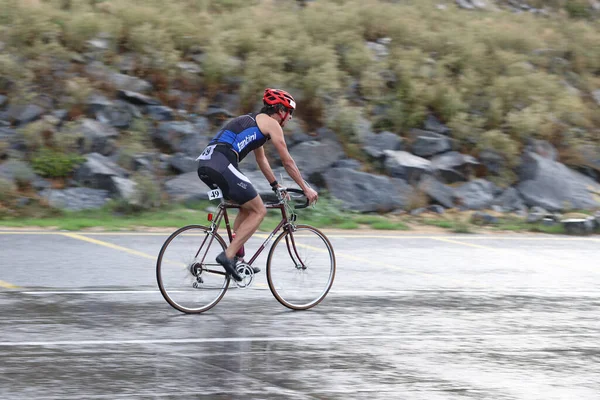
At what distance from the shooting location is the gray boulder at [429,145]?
2039 cm

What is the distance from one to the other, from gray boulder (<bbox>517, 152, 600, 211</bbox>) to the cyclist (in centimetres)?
1167

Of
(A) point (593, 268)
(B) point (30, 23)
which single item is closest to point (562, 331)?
(A) point (593, 268)

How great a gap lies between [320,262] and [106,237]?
5493mm

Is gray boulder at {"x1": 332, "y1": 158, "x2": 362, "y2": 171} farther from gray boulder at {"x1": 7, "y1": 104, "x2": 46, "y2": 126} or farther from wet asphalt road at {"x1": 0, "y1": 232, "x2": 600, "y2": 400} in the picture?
gray boulder at {"x1": 7, "y1": 104, "x2": 46, "y2": 126}

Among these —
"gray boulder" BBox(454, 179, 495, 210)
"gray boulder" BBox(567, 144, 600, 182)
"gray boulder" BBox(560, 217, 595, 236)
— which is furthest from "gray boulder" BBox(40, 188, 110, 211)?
"gray boulder" BBox(567, 144, 600, 182)

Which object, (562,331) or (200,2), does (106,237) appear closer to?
(562,331)

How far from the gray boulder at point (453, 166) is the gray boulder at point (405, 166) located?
35 cm

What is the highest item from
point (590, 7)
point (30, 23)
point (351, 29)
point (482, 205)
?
point (590, 7)

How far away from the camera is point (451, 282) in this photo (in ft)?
38.1

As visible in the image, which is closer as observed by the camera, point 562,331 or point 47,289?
point 562,331

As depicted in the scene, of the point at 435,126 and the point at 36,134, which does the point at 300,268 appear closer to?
the point at 36,134

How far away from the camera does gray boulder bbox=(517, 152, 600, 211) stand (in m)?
19.6

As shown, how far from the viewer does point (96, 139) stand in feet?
59.7

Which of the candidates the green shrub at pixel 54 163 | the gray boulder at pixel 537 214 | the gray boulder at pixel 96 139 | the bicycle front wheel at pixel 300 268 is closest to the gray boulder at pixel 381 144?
the gray boulder at pixel 537 214
